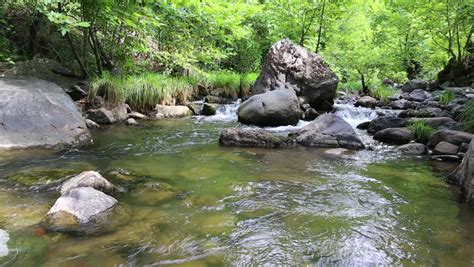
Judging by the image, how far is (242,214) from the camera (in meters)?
3.78

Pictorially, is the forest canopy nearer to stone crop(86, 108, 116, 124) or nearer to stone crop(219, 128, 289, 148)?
stone crop(86, 108, 116, 124)

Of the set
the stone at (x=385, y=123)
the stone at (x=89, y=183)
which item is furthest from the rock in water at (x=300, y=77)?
the stone at (x=89, y=183)

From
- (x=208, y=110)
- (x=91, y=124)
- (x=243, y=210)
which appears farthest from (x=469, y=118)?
(x=91, y=124)

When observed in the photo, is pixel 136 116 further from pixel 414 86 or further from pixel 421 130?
pixel 414 86

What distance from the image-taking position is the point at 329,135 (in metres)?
7.39

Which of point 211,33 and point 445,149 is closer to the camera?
point 445,149

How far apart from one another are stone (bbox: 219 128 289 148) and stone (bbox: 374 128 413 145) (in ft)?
7.94

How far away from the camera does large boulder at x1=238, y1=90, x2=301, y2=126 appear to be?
9367 millimetres

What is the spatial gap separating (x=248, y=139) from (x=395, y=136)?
3.23 meters

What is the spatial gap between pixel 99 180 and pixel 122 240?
3.81 feet

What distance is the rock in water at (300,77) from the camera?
12.1 meters

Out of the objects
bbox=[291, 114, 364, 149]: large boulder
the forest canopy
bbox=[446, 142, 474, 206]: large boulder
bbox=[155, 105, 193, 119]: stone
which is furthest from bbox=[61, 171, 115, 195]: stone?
bbox=[155, 105, 193, 119]: stone

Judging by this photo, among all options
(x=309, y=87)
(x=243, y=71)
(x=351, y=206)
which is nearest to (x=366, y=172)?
(x=351, y=206)

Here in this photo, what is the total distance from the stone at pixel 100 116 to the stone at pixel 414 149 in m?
6.32
